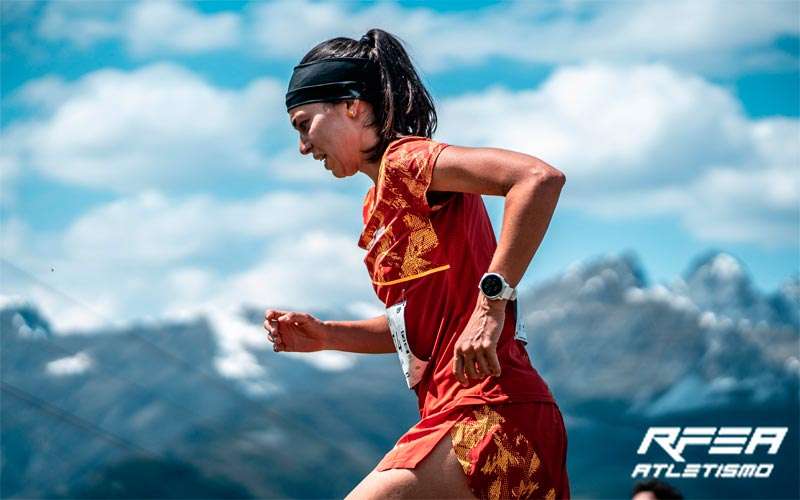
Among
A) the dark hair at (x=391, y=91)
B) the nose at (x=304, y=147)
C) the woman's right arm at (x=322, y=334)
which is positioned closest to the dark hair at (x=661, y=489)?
the woman's right arm at (x=322, y=334)

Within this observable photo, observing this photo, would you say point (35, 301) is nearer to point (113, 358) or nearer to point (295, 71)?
point (113, 358)

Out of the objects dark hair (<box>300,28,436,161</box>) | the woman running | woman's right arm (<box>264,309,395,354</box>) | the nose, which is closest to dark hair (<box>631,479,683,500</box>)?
woman's right arm (<box>264,309,395,354</box>)

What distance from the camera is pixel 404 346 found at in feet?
9.85

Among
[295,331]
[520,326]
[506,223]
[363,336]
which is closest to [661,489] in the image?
[363,336]

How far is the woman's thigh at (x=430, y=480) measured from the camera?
278cm

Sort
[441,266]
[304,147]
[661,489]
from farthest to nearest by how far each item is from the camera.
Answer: [661,489] → [304,147] → [441,266]

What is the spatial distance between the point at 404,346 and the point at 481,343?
16.7 inches

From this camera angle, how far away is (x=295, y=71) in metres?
3.22

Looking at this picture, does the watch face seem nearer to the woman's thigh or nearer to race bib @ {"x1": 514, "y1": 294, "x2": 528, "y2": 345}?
race bib @ {"x1": 514, "y1": 294, "x2": 528, "y2": 345}

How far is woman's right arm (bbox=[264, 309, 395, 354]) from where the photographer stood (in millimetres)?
3525

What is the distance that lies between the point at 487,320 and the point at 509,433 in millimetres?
324

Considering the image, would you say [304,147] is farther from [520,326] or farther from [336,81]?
[520,326]

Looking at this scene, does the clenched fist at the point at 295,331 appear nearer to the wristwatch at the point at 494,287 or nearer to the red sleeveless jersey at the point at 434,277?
the red sleeveless jersey at the point at 434,277

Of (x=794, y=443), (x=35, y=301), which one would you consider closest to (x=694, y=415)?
(x=794, y=443)
